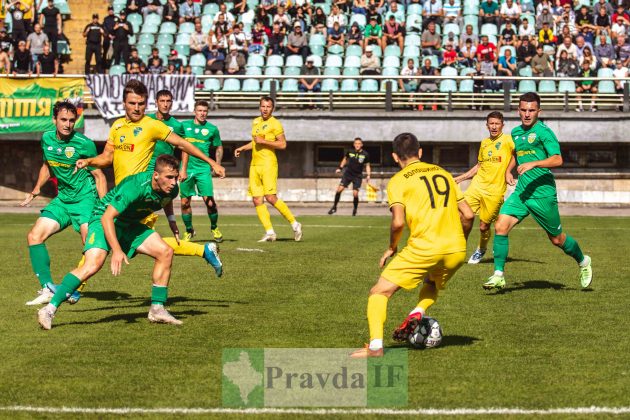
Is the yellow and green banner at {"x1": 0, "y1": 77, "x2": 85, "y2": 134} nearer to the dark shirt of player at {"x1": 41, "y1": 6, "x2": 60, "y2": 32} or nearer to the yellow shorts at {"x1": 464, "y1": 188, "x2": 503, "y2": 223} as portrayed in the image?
the dark shirt of player at {"x1": 41, "y1": 6, "x2": 60, "y2": 32}

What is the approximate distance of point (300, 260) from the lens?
16750 millimetres

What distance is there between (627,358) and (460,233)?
1642 millimetres

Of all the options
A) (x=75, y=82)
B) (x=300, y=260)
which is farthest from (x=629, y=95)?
(x=300, y=260)

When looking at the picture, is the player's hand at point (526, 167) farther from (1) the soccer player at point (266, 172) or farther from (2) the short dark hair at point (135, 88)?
(1) the soccer player at point (266, 172)

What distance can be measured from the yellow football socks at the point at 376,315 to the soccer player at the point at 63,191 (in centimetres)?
463

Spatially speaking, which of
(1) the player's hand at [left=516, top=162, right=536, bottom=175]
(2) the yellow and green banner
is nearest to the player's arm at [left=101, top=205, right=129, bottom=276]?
(1) the player's hand at [left=516, top=162, right=536, bottom=175]

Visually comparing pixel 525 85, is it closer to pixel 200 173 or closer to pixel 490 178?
pixel 200 173

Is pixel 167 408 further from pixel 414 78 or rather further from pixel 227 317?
pixel 414 78

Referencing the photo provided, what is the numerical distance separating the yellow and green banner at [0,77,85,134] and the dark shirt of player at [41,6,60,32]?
3463mm

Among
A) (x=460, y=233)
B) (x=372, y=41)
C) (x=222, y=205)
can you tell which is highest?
(x=372, y=41)

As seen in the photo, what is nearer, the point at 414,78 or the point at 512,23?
the point at 414,78

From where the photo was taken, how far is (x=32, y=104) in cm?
3362

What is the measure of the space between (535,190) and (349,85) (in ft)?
70.7

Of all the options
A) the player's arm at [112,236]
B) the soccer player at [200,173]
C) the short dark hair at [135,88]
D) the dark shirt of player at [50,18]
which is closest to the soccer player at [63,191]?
the short dark hair at [135,88]
